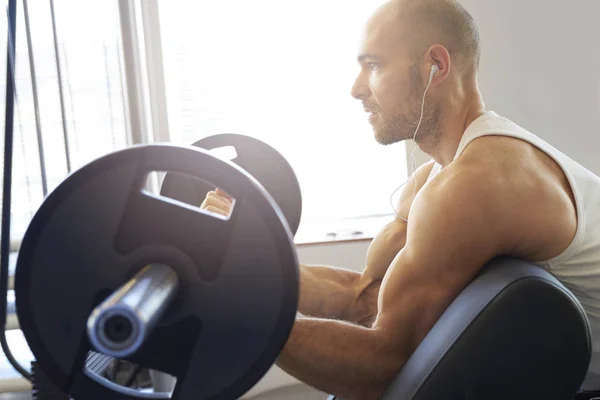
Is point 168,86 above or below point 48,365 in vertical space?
above

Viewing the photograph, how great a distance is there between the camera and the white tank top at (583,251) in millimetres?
1212

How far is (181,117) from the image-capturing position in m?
2.52

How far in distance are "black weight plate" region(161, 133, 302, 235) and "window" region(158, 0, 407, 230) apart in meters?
1.17

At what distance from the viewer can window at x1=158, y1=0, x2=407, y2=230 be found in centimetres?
249

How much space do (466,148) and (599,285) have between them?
0.32m

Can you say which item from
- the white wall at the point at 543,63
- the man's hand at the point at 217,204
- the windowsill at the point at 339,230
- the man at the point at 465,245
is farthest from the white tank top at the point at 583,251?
the white wall at the point at 543,63

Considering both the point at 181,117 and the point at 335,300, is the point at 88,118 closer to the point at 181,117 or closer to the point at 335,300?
the point at 181,117

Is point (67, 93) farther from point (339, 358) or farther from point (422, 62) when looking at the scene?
point (339, 358)

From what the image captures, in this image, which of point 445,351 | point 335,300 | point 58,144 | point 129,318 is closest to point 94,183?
point 129,318

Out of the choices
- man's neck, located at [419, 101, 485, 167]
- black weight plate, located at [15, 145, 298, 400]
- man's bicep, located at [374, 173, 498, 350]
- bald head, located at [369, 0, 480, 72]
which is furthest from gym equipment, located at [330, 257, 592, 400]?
bald head, located at [369, 0, 480, 72]

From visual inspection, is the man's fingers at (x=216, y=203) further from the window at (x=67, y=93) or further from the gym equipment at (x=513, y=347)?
the window at (x=67, y=93)

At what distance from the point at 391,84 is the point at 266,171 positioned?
1.11ft

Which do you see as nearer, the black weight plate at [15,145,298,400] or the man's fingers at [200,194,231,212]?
the black weight plate at [15,145,298,400]

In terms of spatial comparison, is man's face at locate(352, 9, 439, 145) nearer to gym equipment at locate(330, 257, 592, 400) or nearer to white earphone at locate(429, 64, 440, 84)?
white earphone at locate(429, 64, 440, 84)
